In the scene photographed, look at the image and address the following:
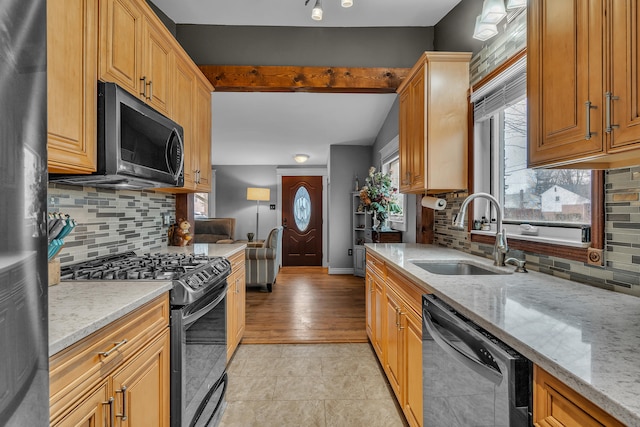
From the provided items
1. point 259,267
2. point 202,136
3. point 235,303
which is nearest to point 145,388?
point 235,303

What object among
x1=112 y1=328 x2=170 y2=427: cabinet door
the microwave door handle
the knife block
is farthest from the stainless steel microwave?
x1=112 y1=328 x2=170 y2=427: cabinet door

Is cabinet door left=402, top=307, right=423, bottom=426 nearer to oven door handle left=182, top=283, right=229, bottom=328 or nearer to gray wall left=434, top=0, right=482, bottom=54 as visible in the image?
oven door handle left=182, top=283, right=229, bottom=328

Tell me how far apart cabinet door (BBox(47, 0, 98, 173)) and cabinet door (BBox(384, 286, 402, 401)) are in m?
1.69

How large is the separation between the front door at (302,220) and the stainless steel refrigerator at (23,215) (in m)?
6.97

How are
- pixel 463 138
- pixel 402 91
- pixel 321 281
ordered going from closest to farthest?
pixel 463 138 → pixel 402 91 → pixel 321 281

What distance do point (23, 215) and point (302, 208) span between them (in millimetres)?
7106

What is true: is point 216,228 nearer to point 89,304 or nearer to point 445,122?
point 445,122

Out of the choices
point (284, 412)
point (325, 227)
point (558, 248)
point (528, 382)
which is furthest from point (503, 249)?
point (325, 227)

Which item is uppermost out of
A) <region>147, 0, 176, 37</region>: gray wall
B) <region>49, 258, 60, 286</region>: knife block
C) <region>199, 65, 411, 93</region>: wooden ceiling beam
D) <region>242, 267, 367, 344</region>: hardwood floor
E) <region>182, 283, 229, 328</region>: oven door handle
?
<region>147, 0, 176, 37</region>: gray wall

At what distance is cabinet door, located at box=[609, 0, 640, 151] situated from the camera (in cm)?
85

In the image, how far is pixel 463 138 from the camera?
2.42 m

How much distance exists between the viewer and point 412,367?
166 cm

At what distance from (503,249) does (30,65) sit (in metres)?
1.95

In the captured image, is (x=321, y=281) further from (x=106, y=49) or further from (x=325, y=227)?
(x=106, y=49)
